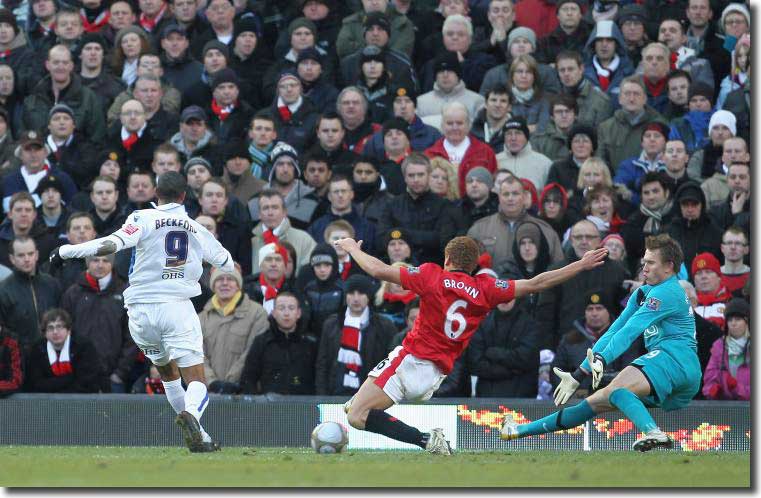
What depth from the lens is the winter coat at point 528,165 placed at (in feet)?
57.5

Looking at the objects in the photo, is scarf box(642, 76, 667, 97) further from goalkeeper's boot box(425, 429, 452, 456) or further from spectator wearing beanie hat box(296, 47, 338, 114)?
goalkeeper's boot box(425, 429, 452, 456)

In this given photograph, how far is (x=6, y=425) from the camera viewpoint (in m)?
15.2

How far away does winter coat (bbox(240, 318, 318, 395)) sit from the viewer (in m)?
15.3

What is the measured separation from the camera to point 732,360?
14.7 meters

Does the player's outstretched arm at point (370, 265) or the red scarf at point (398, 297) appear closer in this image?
the player's outstretched arm at point (370, 265)

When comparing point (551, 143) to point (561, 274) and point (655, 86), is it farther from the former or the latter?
point (561, 274)

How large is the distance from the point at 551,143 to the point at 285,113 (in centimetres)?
Answer: 329

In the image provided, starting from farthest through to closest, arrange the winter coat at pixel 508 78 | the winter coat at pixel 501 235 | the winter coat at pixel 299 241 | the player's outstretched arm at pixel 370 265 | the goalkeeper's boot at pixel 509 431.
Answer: the winter coat at pixel 508 78, the winter coat at pixel 299 241, the winter coat at pixel 501 235, the goalkeeper's boot at pixel 509 431, the player's outstretched arm at pixel 370 265

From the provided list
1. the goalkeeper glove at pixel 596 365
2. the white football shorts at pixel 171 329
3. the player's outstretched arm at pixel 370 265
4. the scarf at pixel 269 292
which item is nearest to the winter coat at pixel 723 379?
the goalkeeper glove at pixel 596 365

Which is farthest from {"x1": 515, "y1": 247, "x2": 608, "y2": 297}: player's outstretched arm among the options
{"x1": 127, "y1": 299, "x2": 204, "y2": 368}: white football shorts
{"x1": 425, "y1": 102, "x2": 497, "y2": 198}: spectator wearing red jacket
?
{"x1": 425, "y1": 102, "x2": 497, "y2": 198}: spectator wearing red jacket

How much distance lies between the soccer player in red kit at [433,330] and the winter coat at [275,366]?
3.36m

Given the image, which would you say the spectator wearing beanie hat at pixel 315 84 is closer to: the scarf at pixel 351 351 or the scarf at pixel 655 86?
the scarf at pixel 655 86

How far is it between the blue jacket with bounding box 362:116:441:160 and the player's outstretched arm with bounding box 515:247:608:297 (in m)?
6.45

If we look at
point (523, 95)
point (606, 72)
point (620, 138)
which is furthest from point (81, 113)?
point (620, 138)
